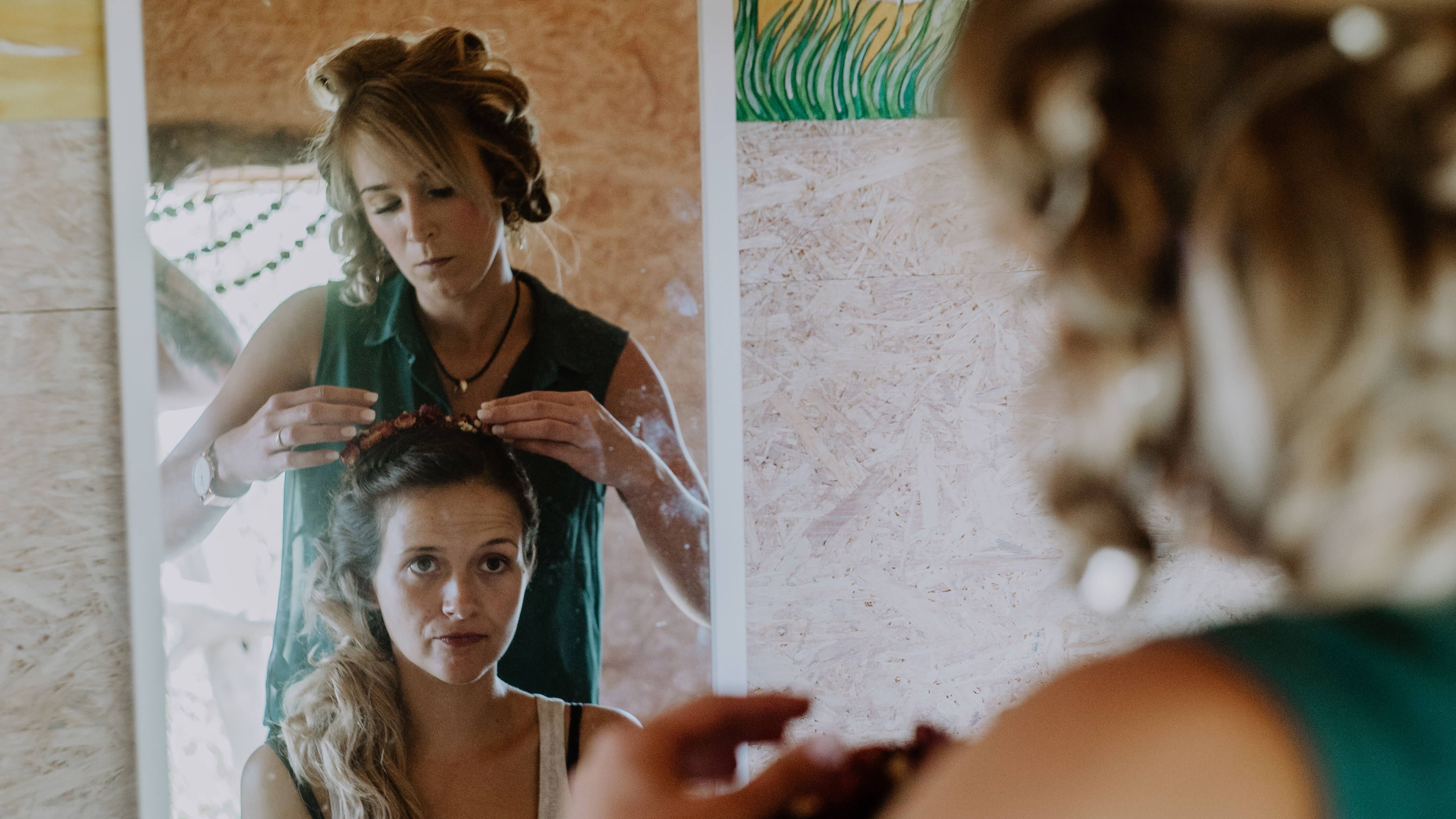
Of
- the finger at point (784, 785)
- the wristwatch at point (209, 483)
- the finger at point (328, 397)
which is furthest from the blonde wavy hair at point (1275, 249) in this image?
the wristwatch at point (209, 483)

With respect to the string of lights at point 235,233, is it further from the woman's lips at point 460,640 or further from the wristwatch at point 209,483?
the woman's lips at point 460,640

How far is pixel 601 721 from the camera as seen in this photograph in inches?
39.5

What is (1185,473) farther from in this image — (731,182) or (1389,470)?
(731,182)

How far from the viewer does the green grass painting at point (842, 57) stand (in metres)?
1.02

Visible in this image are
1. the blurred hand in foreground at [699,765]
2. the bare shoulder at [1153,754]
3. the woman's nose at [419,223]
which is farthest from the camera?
the woman's nose at [419,223]

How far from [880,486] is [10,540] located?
2.98 feet

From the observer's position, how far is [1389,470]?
27cm

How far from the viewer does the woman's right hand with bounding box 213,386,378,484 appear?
3.22 ft

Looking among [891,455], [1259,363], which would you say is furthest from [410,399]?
[1259,363]

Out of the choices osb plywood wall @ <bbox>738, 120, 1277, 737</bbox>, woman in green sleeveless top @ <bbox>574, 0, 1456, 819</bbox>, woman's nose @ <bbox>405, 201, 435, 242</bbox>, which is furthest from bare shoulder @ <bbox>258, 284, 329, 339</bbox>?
woman in green sleeveless top @ <bbox>574, 0, 1456, 819</bbox>

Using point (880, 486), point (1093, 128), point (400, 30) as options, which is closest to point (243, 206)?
point (400, 30)

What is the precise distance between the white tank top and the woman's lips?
0.29 ft

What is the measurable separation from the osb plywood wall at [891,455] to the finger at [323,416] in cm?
40

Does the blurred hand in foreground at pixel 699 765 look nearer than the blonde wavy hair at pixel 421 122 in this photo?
Yes
